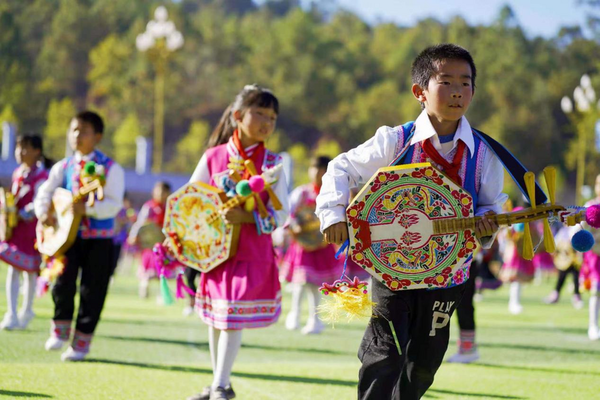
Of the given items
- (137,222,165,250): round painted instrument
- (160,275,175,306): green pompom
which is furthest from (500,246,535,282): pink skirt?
(160,275,175,306): green pompom

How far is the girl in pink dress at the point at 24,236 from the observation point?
8.16 metres

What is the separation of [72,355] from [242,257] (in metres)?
1.87

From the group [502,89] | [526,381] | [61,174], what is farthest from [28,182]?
[502,89]

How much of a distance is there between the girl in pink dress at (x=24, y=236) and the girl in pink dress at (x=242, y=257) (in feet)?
10.6

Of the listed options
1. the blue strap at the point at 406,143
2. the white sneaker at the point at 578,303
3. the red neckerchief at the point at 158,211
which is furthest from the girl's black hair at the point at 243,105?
the white sneaker at the point at 578,303

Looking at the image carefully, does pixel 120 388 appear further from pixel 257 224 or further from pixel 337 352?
pixel 337 352

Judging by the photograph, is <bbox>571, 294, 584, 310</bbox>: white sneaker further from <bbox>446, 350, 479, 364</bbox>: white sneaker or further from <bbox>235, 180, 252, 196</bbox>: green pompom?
<bbox>235, 180, 252, 196</bbox>: green pompom

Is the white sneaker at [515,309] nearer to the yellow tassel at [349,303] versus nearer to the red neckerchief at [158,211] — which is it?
the red neckerchief at [158,211]

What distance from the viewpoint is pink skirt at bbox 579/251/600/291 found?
8578 millimetres

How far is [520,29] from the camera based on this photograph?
71625 millimetres

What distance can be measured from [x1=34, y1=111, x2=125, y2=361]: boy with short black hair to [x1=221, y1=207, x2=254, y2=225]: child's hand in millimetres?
1529

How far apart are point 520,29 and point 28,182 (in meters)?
67.9

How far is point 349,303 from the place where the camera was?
3.78m

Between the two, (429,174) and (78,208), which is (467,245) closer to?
(429,174)
